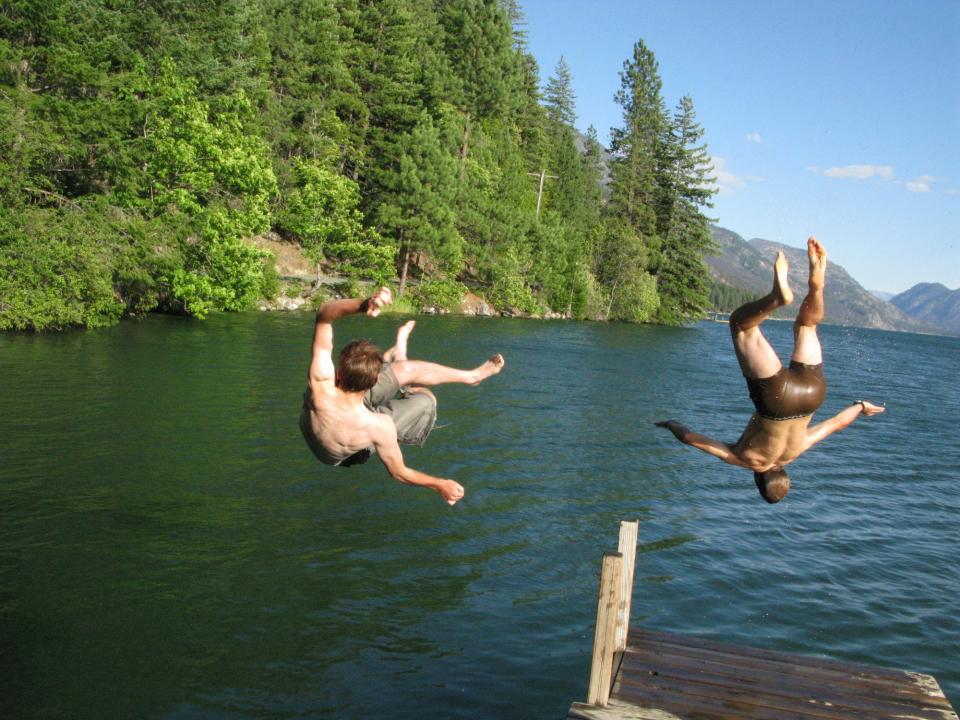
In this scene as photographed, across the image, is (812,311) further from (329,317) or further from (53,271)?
(53,271)

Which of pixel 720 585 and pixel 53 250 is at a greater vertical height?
pixel 53 250

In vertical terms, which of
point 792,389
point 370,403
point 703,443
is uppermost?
point 792,389

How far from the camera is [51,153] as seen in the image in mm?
31516

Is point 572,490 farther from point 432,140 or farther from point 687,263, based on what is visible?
point 687,263

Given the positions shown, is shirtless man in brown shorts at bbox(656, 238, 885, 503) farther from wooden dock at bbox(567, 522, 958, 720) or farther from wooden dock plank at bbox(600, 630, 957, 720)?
wooden dock plank at bbox(600, 630, 957, 720)

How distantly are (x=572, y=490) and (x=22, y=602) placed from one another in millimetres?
10364

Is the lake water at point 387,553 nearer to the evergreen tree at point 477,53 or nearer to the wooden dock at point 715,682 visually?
the wooden dock at point 715,682

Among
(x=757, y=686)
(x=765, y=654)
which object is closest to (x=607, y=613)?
(x=757, y=686)

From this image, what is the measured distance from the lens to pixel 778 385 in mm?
7312

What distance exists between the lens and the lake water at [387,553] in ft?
29.4

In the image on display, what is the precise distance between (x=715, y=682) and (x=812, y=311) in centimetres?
389

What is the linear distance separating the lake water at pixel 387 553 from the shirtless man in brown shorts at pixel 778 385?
322cm

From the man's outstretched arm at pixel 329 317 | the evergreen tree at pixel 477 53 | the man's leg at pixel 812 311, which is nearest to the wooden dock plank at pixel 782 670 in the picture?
the man's leg at pixel 812 311

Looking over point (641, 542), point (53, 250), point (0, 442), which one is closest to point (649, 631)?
point (641, 542)
